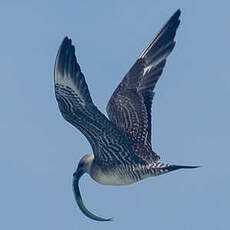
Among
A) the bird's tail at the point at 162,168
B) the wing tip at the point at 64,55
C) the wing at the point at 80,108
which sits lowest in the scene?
the bird's tail at the point at 162,168

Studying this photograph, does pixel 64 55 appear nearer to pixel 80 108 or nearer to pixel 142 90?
pixel 80 108

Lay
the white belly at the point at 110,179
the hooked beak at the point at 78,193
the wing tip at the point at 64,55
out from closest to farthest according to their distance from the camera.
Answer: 1. the wing tip at the point at 64,55
2. the white belly at the point at 110,179
3. the hooked beak at the point at 78,193

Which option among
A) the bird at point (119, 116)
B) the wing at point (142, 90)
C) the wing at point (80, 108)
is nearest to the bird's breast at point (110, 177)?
the bird at point (119, 116)

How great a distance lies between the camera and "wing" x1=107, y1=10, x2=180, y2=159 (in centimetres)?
3016

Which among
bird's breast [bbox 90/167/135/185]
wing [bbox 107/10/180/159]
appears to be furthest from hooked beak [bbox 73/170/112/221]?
wing [bbox 107/10/180/159]

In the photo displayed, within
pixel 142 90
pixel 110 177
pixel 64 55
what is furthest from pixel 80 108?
pixel 142 90

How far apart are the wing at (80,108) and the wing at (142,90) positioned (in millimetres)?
1257

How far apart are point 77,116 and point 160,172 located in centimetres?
261

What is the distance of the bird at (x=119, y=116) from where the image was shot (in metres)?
27.3

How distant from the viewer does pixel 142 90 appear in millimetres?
31625

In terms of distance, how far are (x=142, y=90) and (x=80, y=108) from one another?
4490 millimetres

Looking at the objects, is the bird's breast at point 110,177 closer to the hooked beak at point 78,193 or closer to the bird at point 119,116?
the bird at point 119,116

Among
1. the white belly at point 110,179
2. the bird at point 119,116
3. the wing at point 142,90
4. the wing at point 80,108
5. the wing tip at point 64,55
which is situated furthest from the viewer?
the wing at point 142,90

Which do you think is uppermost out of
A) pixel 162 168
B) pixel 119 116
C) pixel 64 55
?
pixel 64 55
